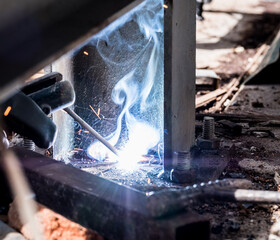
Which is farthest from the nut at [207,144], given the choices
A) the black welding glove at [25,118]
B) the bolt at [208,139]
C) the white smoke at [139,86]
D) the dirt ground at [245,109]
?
the black welding glove at [25,118]

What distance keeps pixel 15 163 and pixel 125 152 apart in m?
1.32

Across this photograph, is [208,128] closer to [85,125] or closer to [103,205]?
[85,125]

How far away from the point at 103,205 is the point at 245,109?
410cm

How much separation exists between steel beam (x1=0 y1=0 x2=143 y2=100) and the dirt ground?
6.34 ft

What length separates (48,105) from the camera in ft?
10.4

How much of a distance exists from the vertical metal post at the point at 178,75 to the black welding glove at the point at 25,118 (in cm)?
109

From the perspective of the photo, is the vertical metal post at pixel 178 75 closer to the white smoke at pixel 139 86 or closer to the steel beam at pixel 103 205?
the white smoke at pixel 139 86

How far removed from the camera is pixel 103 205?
8.36 feet

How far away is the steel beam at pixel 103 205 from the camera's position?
2305 mm

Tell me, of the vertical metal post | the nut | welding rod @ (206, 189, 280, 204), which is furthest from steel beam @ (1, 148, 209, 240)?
the nut

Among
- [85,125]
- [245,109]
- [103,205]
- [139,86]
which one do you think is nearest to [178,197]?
[103,205]

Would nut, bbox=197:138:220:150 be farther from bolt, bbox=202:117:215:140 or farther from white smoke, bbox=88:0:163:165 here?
white smoke, bbox=88:0:163:165

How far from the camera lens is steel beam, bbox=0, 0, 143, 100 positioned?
117 centimetres

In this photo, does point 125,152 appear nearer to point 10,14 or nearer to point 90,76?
point 90,76
